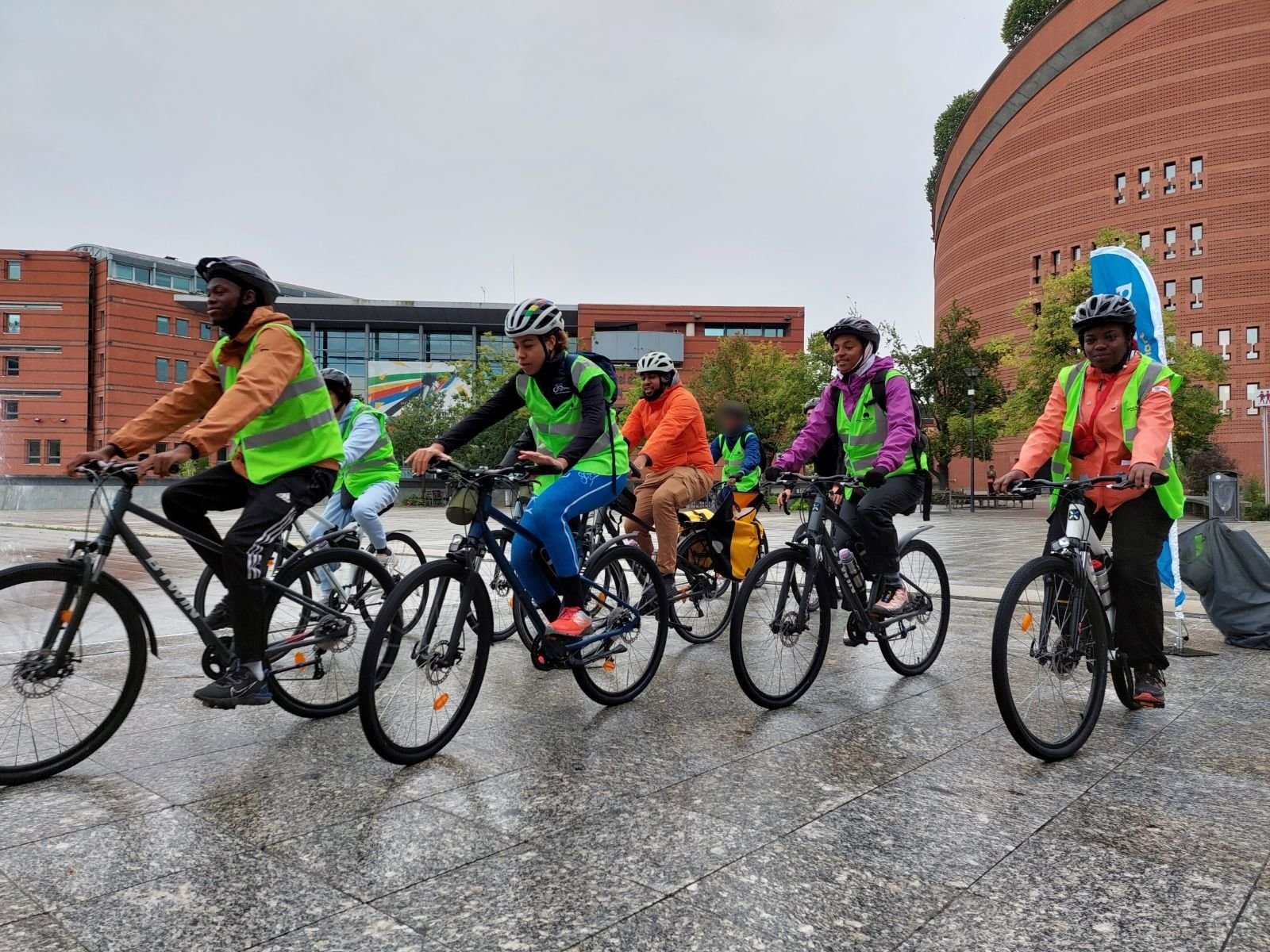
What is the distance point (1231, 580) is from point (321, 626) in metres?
6.37

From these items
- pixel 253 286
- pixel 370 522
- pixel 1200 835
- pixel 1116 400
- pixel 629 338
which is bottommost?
pixel 1200 835

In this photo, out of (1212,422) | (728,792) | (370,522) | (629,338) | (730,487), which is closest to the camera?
(728,792)

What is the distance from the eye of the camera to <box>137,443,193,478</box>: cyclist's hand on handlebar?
333 cm

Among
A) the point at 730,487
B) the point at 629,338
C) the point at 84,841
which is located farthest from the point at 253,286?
the point at 629,338

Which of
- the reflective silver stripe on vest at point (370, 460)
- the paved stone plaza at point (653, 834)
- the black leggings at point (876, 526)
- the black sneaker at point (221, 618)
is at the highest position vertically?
the reflective silver stripe on vest at point (370, 460)

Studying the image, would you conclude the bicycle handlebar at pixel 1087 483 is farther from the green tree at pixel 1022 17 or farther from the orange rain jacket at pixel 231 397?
the green tree at pixel 1022 17

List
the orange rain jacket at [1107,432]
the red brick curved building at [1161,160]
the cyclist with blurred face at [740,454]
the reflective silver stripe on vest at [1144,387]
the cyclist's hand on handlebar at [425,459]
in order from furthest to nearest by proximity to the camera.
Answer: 1. the red brick curved building at [1161,160]
2. the cyclist with blurred face at [740,454]
3. the reflective silver stripe on vest at [1144,387]
4. the orange rain jacket at [1107,432]
5. the cyclist's hand on handlebar at [425,459]

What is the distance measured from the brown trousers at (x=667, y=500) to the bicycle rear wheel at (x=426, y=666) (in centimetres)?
286

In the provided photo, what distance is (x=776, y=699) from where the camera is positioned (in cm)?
457

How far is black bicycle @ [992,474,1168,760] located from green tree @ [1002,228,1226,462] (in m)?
29.4

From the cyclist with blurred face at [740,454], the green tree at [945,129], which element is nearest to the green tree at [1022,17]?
the green tree at [945,129]

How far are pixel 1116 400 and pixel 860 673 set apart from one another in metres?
2.17

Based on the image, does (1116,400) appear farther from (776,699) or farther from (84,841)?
(84,841)

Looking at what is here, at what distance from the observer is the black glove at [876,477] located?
15.9 ft
